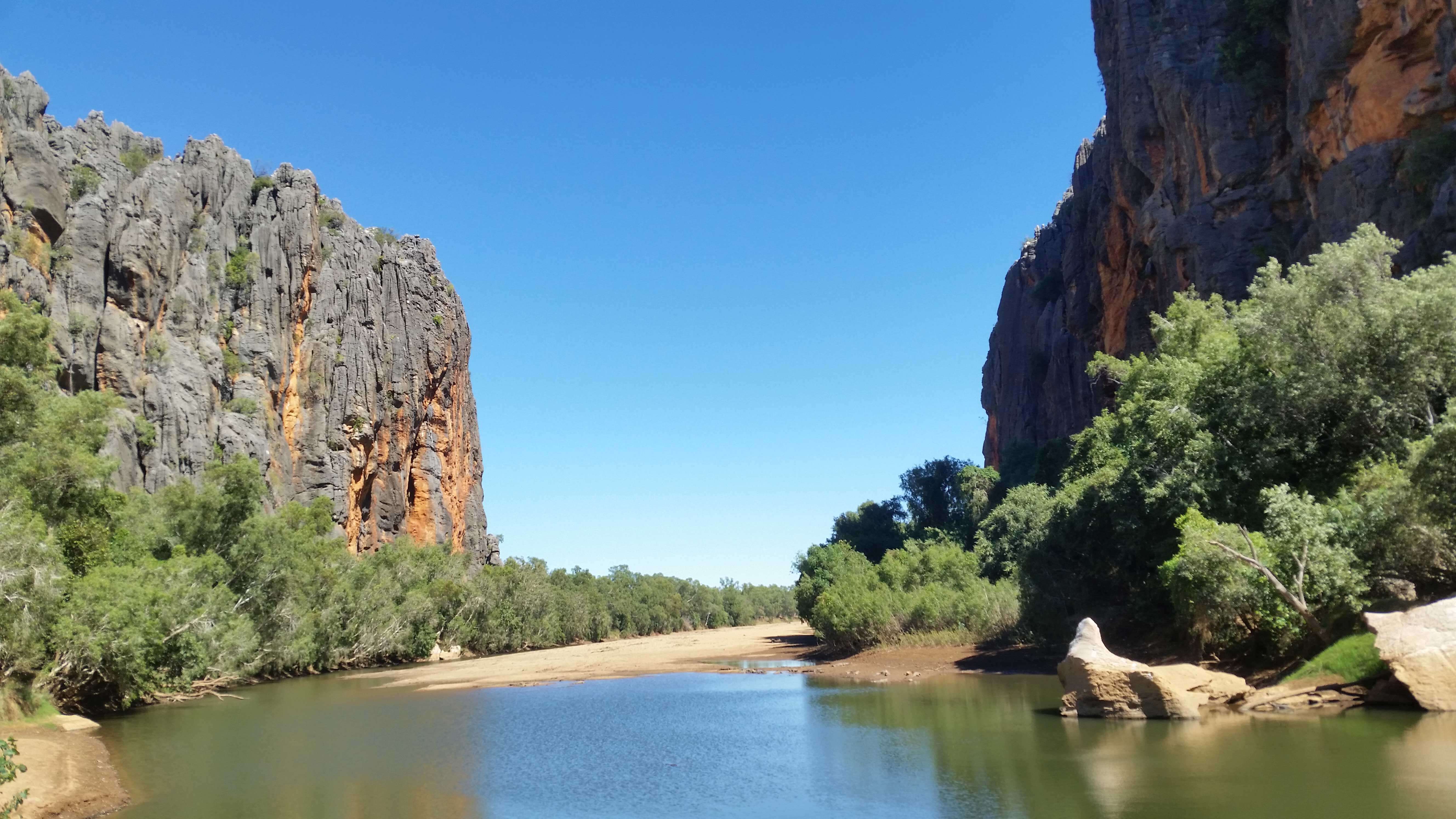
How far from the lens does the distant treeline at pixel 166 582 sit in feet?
79.3

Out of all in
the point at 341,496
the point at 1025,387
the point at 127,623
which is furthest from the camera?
the point at 1025,387

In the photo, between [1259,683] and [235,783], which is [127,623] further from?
[1259,683]

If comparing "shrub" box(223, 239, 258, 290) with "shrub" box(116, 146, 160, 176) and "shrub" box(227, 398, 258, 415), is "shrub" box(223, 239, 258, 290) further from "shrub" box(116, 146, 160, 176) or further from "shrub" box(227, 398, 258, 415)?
"shrub" box(227, 398, 258, 415)

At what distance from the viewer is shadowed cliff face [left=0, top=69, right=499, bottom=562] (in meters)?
55.8

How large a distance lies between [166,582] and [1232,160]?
163 feet

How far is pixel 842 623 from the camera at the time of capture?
47.5m

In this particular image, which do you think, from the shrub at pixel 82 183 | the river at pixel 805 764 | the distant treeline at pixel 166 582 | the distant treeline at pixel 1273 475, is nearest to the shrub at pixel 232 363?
the distant treeline at pixel 166 582

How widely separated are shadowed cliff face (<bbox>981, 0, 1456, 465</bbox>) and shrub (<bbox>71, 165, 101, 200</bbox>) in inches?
2609

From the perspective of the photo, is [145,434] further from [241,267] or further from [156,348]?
[241,267]

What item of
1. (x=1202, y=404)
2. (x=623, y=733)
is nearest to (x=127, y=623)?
(x=623, y=733)

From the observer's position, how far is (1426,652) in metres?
16.6

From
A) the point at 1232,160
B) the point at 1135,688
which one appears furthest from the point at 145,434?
the point at 1232,160

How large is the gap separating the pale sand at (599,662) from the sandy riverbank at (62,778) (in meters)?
20.5

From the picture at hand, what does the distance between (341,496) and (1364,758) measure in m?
77.4
